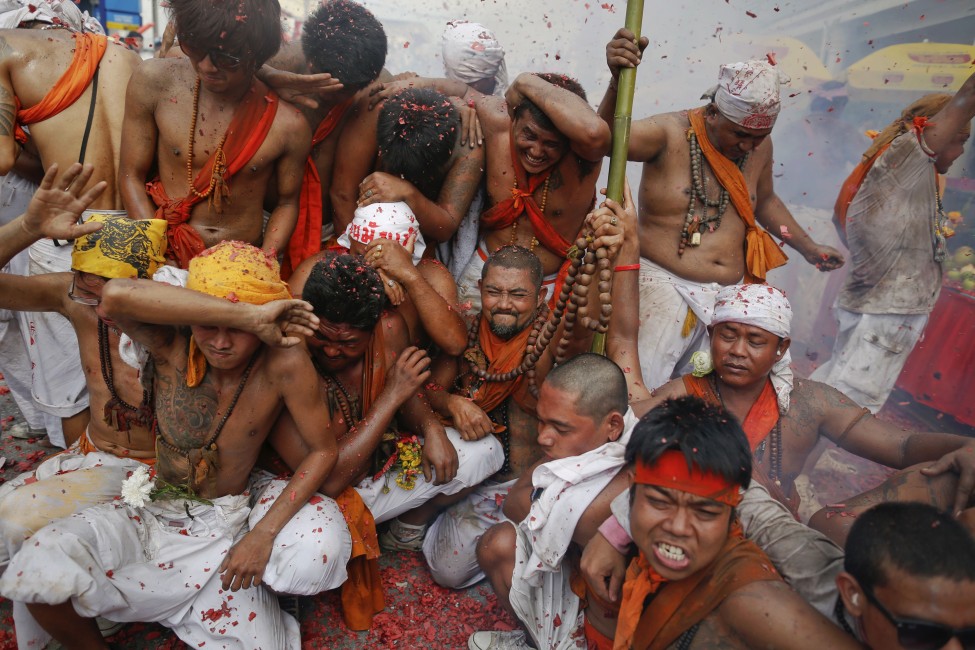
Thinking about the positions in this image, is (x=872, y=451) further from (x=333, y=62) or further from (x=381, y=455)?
(x=333, y=62)

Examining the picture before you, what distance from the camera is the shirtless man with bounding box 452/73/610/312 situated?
395 centimetres

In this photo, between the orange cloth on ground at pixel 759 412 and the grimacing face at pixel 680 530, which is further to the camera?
the orange cloth on ground at pixel 759 412

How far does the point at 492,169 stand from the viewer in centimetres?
429

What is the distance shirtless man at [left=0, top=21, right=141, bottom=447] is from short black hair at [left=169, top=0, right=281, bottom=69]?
29.5 inches

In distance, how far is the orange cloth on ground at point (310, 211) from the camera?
4230mm

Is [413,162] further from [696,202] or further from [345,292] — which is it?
[696,202]

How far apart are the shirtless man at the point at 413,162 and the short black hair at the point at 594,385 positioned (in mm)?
1379

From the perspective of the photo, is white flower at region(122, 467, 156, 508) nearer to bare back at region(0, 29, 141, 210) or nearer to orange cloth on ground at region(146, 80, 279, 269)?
orange cloth on ground at region(146, 80, 279, 269)

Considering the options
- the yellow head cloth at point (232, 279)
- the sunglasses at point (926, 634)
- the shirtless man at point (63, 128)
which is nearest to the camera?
the sunglasses at point (926, 634)

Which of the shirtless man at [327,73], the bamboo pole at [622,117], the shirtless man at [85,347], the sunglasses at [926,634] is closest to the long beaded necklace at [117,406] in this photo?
the shirtless man at [85,347]

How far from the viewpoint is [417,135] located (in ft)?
12.8

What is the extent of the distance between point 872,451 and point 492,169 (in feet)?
8.27

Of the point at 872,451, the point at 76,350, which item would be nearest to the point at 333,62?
the point at 76,350

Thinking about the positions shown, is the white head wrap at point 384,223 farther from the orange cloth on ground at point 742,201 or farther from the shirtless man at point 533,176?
the orange cloth on ground at point 742,201
